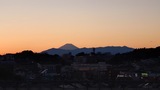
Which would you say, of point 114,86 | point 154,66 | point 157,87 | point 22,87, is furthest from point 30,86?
point 154,66

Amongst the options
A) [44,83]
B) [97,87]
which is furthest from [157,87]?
[44,83]

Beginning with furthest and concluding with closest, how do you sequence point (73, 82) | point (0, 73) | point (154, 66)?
1. point (154, 66)
2. point (0, 73)
3. point (73, 82)

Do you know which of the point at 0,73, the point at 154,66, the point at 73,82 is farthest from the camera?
the point at 154,66

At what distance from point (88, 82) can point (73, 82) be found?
913 mm

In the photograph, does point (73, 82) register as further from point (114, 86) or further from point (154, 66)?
point (154, 66)

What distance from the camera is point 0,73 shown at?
39875 mm

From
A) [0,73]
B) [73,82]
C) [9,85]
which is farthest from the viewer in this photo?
[0,73]

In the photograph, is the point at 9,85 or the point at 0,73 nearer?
the point at 9,85

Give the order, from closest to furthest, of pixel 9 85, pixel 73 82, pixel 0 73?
1. pixel 9 85
2. pixel 73 82
3. pixel 0 73

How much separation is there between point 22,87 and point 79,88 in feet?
7.05

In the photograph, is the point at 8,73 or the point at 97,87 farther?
the point at 8,73

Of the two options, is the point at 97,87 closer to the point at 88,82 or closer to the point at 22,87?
the point at 88,82

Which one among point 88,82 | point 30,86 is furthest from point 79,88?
point 30,86

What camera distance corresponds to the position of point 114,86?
1933cm
